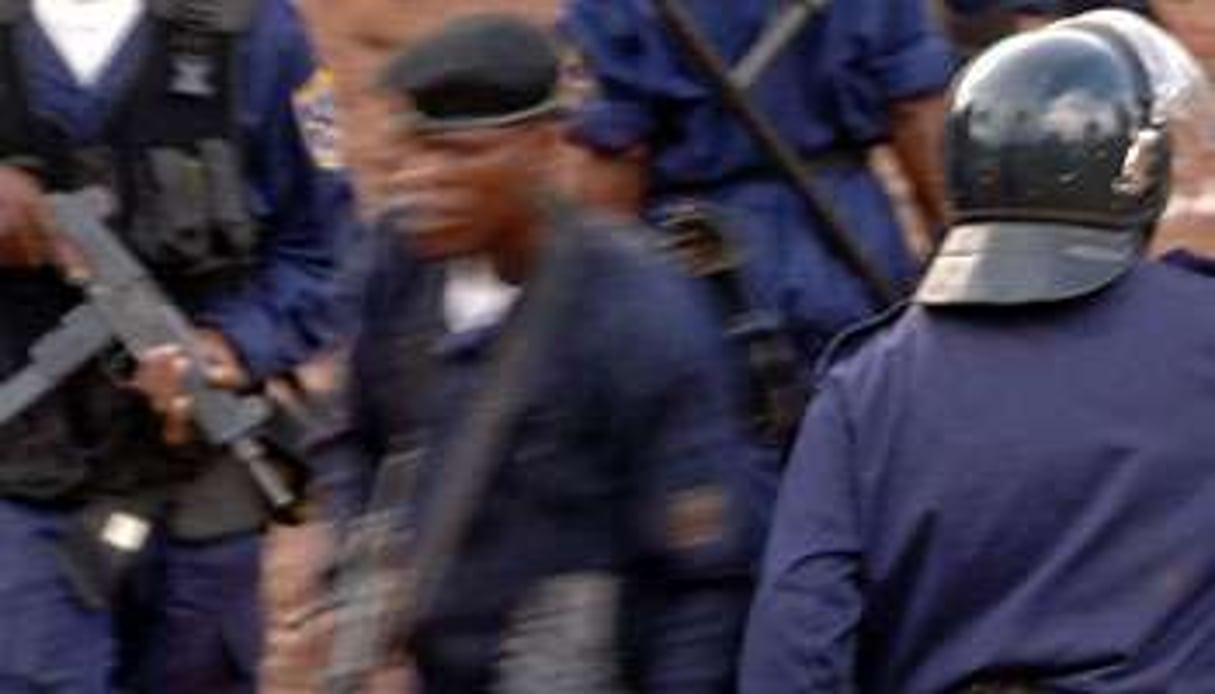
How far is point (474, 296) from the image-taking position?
181 inches

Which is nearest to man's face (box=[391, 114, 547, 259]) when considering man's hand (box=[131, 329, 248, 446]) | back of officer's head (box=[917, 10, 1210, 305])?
back of officer's head (box=[917, 10, 1210, 305])

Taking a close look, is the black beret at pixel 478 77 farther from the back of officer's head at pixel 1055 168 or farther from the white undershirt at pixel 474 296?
the back of officer's head at pixel 1055 168

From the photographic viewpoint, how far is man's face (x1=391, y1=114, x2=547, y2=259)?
4.46m

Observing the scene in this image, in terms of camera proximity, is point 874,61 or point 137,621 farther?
point 874,61

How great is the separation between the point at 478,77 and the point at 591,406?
0.51m

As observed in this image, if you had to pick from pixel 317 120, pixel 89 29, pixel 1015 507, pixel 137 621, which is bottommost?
pixel 137 621

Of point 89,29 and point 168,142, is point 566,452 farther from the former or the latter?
point 89,29

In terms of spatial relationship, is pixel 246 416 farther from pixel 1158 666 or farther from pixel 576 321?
pixel 1158 666

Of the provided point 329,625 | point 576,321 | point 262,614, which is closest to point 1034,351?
point 576,321

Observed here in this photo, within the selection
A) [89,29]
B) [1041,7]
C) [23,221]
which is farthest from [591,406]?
[1041,7]

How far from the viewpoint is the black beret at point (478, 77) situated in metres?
4.54

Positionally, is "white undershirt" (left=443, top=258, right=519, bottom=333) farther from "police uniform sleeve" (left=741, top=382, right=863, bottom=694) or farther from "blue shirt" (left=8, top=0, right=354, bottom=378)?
"blue shirt" (left=8, top=0, right=354, bottom=378)

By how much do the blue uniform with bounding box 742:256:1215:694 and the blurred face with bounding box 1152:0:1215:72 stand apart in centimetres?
678

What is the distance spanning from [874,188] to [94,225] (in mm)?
1417
